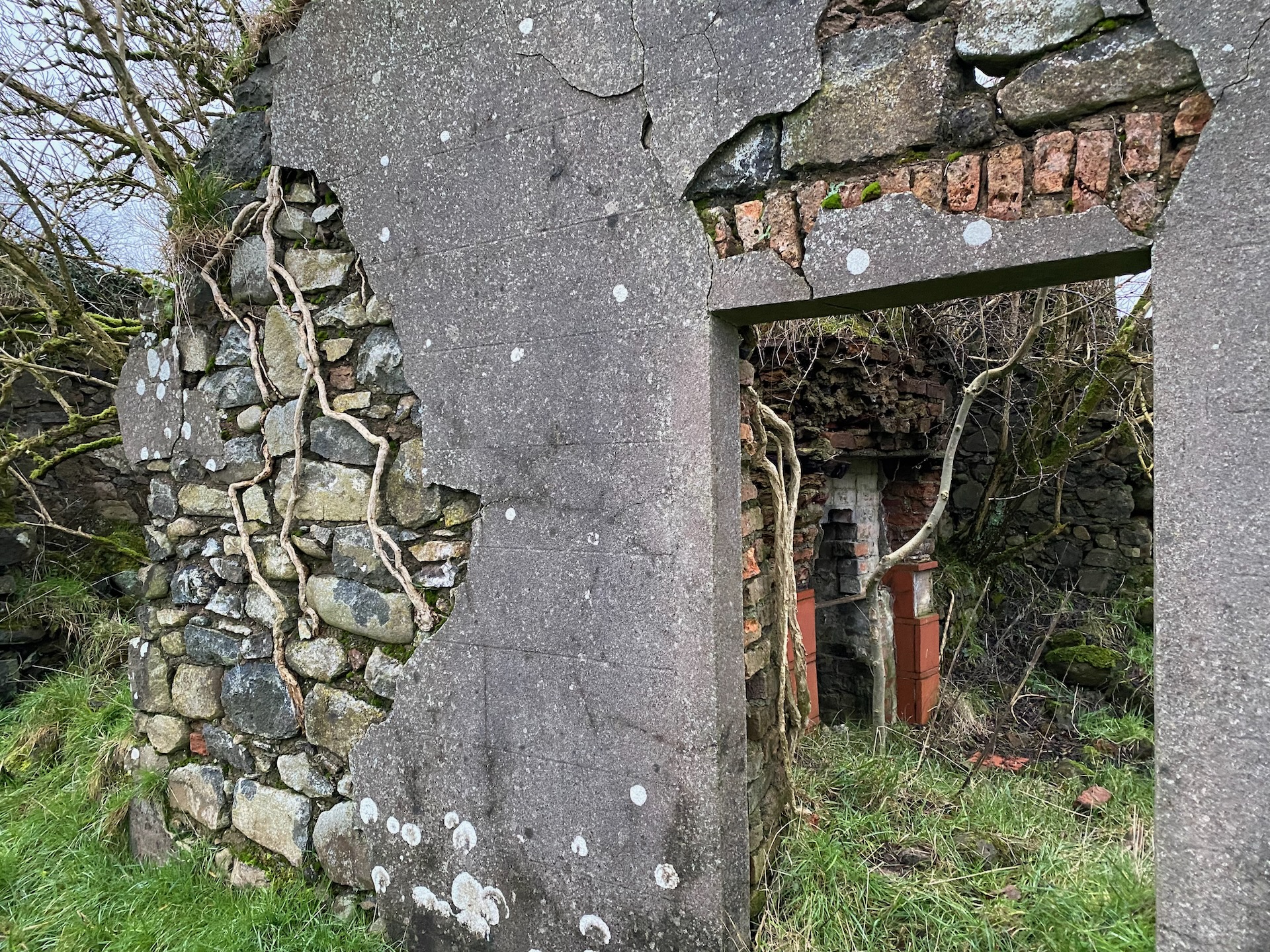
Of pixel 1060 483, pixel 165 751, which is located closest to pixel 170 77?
pixel 165 751

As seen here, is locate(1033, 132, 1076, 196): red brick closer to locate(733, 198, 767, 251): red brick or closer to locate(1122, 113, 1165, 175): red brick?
locate(1122, 113, 1165, 175): red brick

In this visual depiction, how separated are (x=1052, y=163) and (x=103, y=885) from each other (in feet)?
12.6

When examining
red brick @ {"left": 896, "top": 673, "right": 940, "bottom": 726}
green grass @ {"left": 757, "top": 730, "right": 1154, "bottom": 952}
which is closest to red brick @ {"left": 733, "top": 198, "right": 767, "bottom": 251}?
green grass @ {"left": 757, "top": 730, "right": 1154, "bottom": 952}

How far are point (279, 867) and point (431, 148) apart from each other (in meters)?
2.47

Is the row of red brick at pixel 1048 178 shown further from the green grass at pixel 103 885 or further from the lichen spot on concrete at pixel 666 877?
the green grass at pixel 103 885

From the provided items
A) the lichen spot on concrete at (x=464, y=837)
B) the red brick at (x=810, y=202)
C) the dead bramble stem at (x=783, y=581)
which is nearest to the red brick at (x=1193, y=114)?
the red brick at (x=810, y=202)

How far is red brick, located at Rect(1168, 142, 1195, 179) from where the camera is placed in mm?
1428

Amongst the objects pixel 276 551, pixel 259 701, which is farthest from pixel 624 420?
pixel 259 701

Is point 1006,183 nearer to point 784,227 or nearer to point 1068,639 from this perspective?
point 784,227

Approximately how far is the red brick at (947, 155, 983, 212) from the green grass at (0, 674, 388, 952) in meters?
Result: 2.66

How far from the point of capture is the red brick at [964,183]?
1584 millimetres

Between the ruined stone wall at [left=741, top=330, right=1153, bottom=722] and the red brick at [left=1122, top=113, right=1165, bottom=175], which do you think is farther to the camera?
the ruined stone wall at [left=741, top=330, right=1153, bottom=722]

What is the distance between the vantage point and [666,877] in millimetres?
1973

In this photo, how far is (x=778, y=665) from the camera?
2375 mm
